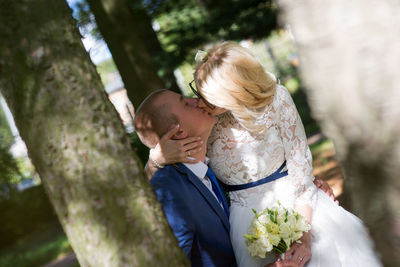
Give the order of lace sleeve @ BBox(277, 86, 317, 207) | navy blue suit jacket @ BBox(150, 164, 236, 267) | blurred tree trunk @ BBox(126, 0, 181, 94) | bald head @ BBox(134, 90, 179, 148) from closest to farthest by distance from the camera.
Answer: navy blue suit jacket @ BBox(150, 164, 236, 267), lace sleeve @ BBox(277, 86, 317, 207), bald head @ BBox(134, 90, 179, 148), blurred tree trunk @ BBox(126, 0, 181, 94)

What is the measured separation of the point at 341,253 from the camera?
2.64 m

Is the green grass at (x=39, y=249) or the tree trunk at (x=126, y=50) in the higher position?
the tree trunk at (x=126, y=50)

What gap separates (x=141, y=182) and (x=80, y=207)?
10.0 inches

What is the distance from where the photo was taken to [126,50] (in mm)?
6836

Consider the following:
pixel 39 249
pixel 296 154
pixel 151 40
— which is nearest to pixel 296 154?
pixel 296 154

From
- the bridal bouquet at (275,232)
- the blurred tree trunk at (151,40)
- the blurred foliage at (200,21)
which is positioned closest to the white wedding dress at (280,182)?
the bridal bouquet at (275,232)

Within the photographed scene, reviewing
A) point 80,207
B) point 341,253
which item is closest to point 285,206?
point 341,253

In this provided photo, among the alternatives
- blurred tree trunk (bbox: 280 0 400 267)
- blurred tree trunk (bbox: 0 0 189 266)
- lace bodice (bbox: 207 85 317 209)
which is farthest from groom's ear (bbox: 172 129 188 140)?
blurred tree trunk (bbox: 280 0 400 267)

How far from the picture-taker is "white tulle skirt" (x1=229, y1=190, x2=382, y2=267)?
2600mm

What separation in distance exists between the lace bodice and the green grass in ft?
27.8

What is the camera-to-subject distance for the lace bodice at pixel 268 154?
2.76 m

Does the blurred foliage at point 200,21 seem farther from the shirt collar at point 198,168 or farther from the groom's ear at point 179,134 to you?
the shirt collar at point 198,168

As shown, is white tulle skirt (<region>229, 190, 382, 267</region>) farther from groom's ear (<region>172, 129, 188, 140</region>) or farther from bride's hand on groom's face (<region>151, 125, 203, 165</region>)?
groom's ear (<region>172, 129, 188, 140</region>)

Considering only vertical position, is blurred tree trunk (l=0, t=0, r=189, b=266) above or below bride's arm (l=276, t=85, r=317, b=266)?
above
